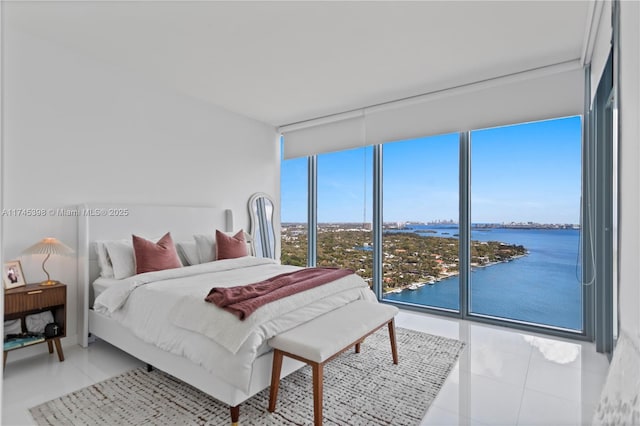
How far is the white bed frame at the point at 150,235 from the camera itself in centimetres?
211

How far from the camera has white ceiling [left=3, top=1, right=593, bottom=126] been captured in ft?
8.17

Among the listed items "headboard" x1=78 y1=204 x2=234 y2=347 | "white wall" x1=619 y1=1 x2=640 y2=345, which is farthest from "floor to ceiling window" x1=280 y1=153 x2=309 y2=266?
"white wall" x1=619 y1=1 x2=640 y2=345

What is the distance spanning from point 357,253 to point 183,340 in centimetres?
299

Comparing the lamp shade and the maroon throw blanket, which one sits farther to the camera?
the lamp shade

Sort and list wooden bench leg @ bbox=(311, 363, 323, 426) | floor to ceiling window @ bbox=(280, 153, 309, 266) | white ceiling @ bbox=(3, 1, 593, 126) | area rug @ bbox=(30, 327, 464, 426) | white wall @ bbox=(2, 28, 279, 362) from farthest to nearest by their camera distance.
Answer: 1. floor to ceiling window @ bbox=(280, 153, 309, 266)
2. white wall @ bbox=(2, 28, 279, 362)
3. white ceiling @ bbox=(3, 1, 593, 126)
4. area rug @ bbox=(30, 327, 464, 426)
5. wooden bench leg @ bbox=(311, 363, 323, 426)

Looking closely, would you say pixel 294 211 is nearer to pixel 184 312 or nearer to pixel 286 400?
pixel 184 312

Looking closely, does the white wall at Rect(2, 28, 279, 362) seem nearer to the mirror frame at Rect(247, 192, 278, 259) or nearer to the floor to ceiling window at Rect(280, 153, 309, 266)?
the mirror frame at Rect(247, 192, 278, 259)

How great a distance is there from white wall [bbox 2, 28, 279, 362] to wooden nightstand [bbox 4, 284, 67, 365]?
0.80ft

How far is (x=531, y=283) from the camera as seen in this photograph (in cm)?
366

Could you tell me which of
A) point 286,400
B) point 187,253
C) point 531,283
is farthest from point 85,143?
point 531,283

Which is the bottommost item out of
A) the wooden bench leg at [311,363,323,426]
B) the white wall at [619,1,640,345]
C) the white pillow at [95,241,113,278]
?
the wooden bench leg at [311,363,323,426]

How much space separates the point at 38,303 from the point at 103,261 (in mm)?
557

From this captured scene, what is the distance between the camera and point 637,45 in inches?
39.6

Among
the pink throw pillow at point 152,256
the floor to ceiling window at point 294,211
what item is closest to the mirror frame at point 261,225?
the floor to ceiling window at point 294,211
